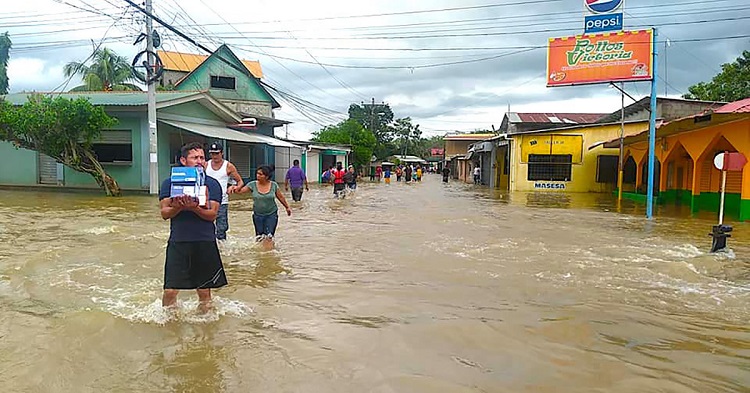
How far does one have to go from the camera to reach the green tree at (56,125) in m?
17.5

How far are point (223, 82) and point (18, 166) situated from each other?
17466 mm

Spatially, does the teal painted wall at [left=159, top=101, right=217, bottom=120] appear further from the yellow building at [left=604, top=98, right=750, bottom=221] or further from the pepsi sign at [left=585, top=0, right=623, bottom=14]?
the yellow building at [left=604, top=98, right=750, bottom=221]

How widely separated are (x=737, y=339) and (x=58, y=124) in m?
18.6

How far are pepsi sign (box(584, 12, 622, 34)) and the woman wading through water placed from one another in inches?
516

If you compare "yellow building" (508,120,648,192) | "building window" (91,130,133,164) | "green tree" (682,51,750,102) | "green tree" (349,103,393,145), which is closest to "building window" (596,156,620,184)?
"yellow building" (508,120,648,192)

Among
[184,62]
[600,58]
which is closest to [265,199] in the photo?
[600,58]

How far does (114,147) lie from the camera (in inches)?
838

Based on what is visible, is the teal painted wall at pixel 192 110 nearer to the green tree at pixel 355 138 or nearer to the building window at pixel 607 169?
the building window at pixel 607 169

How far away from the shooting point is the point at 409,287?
21.6 ft

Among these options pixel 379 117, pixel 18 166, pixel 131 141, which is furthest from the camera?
pixel 379 117

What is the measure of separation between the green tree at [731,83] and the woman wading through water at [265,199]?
30489 mm

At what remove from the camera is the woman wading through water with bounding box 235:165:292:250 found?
27.0 feet

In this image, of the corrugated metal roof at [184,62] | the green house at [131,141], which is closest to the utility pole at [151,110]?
the green house at [131,141]

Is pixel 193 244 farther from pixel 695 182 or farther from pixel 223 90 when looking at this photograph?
pixel 223 90
